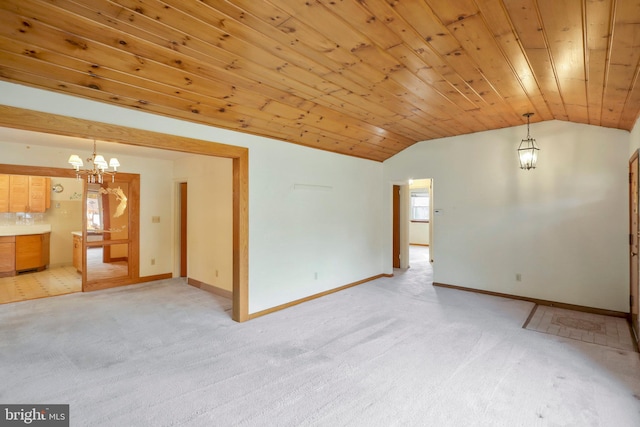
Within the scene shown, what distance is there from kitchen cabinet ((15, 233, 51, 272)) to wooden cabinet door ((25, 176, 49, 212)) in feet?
2.03

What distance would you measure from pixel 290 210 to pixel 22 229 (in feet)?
19.9

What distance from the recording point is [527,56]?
2.35m

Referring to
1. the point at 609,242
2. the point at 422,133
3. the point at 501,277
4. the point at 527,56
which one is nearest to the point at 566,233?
the point at 609,242

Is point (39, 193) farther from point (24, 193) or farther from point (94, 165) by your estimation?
point (94, 165)

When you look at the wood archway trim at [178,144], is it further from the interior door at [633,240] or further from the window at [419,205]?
the window at [419,205]

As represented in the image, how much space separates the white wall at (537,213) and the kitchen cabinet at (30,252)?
26.4 ft

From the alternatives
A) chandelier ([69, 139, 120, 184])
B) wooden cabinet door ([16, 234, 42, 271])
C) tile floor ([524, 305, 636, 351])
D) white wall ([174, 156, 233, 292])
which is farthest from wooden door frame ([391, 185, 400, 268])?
wooden cabinet door ([16, 234, 42, 271])

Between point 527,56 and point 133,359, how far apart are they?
4240 millimetres

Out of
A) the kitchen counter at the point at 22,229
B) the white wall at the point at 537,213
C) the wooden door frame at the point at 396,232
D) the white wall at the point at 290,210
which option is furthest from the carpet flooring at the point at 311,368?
the wooden door frame at the point at 396,232

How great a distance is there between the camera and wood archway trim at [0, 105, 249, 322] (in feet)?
8.15

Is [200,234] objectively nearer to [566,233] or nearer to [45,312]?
[45,312]

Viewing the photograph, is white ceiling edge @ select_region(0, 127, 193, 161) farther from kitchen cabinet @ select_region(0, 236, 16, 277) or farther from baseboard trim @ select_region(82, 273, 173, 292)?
kitchen cabinet @ select_region(0, 236, 16, 277)

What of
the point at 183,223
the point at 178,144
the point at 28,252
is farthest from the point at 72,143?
the point at 28,252

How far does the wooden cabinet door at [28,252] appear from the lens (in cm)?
636
